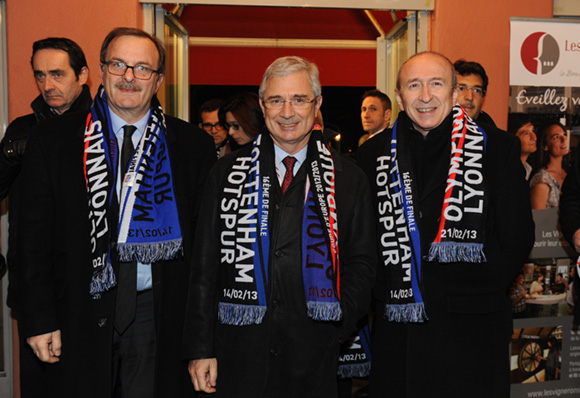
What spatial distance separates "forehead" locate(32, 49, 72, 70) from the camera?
310cm

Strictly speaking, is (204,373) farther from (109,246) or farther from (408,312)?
(408,312)

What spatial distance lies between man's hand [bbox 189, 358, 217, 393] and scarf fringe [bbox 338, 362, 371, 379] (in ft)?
2.48

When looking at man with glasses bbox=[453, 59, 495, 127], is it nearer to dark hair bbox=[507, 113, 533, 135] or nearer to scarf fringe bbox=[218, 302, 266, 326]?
dark hair bbox=[507, 113, 533, 135]

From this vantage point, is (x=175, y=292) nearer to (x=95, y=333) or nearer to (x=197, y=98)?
(x=95, y=333)

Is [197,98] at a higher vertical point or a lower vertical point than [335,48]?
lower

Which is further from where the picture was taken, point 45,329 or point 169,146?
point 169,146

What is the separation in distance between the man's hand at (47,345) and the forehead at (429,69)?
1.78 meters

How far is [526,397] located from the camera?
4043 mm

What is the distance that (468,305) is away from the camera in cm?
238

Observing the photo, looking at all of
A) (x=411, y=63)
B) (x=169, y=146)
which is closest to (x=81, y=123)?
(x=169, y=146)

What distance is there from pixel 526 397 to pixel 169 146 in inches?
124

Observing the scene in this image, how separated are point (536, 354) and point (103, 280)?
321cm

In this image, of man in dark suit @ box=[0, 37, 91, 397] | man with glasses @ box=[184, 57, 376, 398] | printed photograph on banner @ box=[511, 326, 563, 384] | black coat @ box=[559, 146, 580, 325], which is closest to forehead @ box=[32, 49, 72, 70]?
man in dark suit @ box=[0, 37, 91, 397]

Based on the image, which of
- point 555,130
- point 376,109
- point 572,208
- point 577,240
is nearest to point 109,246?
point 577,240
